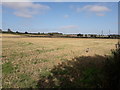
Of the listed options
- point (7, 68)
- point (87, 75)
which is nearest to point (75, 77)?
point (87, 75)

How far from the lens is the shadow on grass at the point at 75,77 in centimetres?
733

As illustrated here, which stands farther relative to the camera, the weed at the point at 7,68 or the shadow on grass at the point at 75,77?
→ the weed at the point at 7,68

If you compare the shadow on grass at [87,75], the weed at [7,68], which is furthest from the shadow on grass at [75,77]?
the weed at [7,68]

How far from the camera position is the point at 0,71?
34.2 ft

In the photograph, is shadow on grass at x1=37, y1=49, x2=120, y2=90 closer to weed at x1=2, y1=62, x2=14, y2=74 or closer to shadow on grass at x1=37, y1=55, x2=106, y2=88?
shadow on grass at x1=37, y1=55, x2=106, y2=88

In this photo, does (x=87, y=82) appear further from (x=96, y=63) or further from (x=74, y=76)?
(x=96, y=63)

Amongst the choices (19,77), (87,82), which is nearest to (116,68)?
(87,82)

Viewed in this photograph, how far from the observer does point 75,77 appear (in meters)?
7.99

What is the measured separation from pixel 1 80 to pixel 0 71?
1.42m

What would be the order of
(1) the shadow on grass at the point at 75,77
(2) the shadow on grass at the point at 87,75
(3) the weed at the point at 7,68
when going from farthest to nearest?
(3) the weed at the point at 7,68
(1) the shadow on grass at the point at 75,77
(2) the shadow on grass at the point at 87,75

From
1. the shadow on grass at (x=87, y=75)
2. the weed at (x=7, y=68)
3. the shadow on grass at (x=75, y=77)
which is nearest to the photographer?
the shadow on grass at (x=87, y=75)

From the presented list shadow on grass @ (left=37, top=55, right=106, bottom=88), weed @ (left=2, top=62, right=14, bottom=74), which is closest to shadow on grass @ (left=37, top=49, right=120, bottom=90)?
shadow on grass @ (left=37, top=55, right=106, bottom=88)

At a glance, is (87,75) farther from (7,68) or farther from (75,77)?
(7,68)

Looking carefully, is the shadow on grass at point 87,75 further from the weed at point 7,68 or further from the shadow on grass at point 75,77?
the weed at point 7,68
